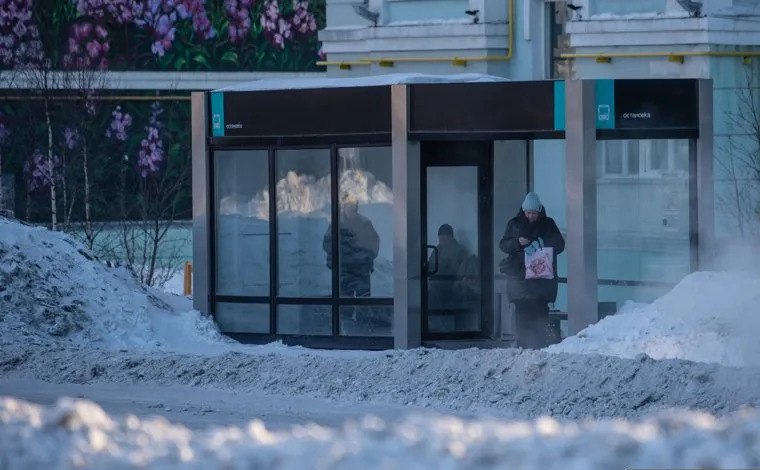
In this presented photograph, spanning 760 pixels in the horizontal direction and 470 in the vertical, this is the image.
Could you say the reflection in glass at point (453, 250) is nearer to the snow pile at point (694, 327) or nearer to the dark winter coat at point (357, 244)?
the dark winter coat at point (357, 244)

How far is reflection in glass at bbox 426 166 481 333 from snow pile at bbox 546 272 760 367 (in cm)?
185

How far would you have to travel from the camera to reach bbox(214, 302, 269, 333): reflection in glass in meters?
14.1

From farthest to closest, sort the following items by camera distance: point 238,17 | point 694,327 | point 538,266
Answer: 1. point 238,17
2. point 538,266
3. point 694,327

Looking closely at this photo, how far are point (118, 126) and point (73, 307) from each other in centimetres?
1806

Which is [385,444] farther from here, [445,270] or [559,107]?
[445,270]

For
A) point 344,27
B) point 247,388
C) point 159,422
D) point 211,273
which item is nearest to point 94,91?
point 344,27

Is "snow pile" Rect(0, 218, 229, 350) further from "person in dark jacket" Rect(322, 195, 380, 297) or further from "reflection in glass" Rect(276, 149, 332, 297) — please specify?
"person in dark jacket" Rect(322, 195, 380, 297)

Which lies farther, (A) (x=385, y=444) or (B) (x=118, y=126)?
(B) (x=118, y=126)

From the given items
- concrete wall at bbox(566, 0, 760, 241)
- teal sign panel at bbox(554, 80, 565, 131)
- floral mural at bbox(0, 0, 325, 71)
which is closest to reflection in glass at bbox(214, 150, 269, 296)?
teal sign panel at bbox(554, 80, 565, 131)

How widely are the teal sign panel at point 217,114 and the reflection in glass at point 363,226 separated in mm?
1322

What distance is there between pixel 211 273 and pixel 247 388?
145 inches

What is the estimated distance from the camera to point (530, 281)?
1263cm

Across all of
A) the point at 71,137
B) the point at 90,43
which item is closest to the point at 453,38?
the point at 71,137

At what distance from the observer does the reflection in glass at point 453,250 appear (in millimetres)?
13406
